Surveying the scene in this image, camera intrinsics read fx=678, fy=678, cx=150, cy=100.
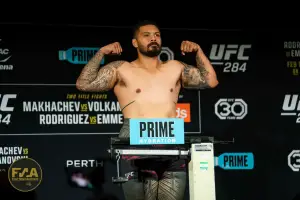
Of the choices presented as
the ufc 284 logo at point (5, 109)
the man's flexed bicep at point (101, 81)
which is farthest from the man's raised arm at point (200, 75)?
the ufc 284 logo at point (5, 109)

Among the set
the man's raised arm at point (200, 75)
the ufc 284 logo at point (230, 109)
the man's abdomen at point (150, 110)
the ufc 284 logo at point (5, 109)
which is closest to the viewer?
the man's abdomen at point (150, 110)

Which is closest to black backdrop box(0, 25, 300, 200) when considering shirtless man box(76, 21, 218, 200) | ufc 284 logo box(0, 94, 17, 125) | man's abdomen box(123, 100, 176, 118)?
ufc 284 logo box(0, 94, 17, 125)

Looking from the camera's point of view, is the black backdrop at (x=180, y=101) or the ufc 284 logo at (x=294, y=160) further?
the ufc 284 logo at (x=294, y=160)

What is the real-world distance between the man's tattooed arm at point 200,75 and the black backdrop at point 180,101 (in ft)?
4.88

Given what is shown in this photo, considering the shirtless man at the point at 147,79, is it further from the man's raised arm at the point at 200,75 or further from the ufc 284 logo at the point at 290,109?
the ufc 284 logo at the point at 290,109

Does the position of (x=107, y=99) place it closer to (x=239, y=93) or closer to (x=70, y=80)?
(x=70, y=80)

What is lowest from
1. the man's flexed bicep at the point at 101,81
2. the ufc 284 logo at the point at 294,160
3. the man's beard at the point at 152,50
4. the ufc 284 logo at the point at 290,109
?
the ufc 284 logo at the point at 294,160

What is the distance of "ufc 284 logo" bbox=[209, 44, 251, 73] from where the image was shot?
241 inches

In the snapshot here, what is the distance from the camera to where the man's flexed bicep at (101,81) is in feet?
14.5

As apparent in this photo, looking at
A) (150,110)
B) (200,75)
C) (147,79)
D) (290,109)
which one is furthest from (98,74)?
(290,109)

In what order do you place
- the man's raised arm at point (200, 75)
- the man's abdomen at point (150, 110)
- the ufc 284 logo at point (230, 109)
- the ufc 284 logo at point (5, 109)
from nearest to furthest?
1. the man's abdomen at point (150, 110)
2. the man's raised arm at point (200, 75)
3. the ufc 284 logo at point (5, 109)
4. the ufc 284 logo at point (230, 109)

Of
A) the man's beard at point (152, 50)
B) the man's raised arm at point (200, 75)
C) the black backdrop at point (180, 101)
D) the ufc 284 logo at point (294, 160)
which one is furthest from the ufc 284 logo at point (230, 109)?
the man's beard at point (152, 50)

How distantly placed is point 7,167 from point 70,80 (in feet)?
2.97

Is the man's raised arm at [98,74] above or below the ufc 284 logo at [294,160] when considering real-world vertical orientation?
above
